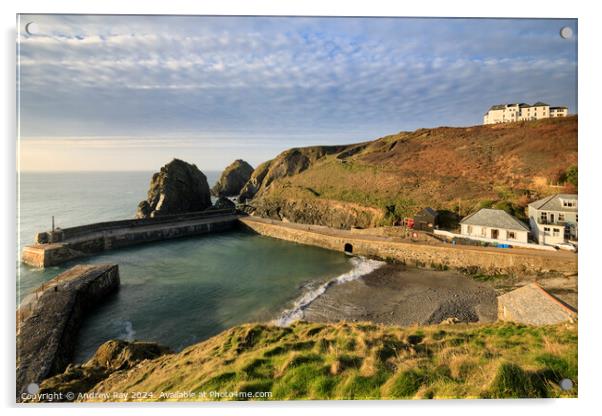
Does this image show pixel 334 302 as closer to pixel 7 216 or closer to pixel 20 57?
pixel 7 216

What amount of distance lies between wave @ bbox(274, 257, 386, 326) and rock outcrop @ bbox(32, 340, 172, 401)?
430 centimetres

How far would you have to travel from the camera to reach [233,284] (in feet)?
45.3

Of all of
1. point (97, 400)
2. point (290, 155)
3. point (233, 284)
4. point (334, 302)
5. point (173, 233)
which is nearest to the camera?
point (97, 400)

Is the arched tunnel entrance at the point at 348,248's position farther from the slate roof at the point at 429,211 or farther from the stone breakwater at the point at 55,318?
the stone breakwater at the point at 55,318

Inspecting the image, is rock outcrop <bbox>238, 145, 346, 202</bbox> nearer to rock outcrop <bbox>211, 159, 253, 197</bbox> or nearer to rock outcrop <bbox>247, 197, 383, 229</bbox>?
rock outcrop <bbox>247, 197, 383, 229</bbox>

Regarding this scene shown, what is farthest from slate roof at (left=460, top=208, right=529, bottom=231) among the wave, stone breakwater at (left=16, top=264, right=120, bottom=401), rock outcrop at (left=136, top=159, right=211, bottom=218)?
rock outcrop at (left=136, top=159, right=211, bottom=218)

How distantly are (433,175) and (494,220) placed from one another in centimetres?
751

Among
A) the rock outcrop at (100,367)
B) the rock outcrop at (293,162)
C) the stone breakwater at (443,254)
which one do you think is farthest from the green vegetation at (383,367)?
the rock outcrop at (293,162)

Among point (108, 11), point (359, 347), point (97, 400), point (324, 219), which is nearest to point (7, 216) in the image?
point (97, 400)

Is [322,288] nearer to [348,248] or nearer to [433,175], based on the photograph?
[348,248]

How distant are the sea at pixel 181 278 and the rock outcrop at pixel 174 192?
Result: 22.5 ft

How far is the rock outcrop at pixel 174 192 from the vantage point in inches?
1175

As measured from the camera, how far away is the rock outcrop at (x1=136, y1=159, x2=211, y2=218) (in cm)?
2984

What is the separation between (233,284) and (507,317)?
1060 cm
